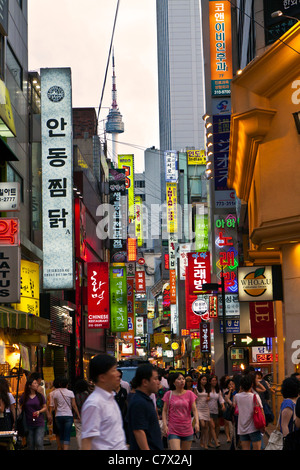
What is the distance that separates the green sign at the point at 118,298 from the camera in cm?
4838

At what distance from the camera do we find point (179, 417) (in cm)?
1270

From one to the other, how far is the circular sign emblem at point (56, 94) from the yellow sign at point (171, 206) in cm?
7048

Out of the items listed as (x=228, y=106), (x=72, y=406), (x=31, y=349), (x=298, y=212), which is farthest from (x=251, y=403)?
(x=228, y=106)

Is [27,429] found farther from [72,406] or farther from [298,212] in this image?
[298,212]

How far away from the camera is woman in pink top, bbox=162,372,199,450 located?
1269 cm

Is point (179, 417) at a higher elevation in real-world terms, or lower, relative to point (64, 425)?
higher

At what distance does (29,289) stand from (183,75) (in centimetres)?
16234

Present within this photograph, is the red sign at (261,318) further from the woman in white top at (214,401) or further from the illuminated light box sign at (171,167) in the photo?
the illuminated light box sign at (171,167)

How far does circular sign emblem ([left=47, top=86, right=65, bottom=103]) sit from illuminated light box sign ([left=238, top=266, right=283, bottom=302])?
1137 cm

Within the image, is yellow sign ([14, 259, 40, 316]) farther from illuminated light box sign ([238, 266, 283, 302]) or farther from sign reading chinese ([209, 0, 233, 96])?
sign reading chinese ([209, 0, 233, 96])

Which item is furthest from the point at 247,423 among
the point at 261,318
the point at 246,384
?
the point at 261,318

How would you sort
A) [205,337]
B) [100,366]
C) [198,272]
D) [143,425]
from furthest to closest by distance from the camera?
[205,337] → [198,272] → [143,425] → [100,366]

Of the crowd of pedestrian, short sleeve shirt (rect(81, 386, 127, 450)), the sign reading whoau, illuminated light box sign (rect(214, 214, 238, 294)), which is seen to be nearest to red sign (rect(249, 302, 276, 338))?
the crowd of pedestrian

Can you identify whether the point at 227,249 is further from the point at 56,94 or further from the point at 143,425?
the point at 143,425
